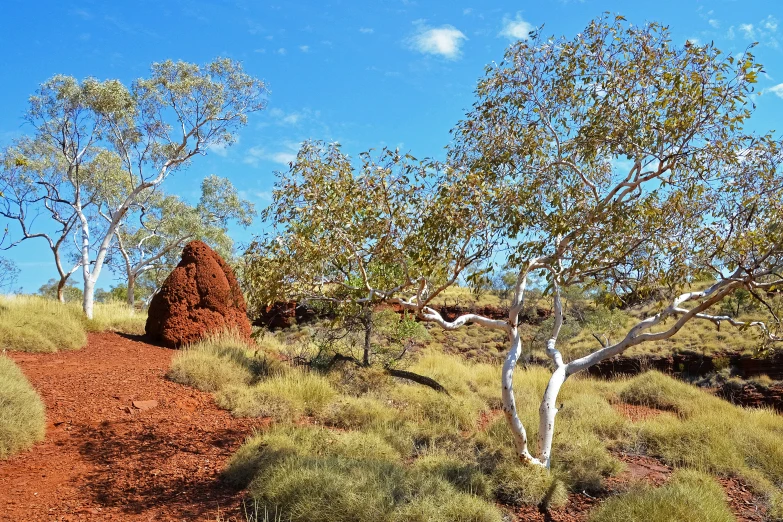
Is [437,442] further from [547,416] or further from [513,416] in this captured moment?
[547,416]

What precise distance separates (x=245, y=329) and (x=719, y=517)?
11.9 metres

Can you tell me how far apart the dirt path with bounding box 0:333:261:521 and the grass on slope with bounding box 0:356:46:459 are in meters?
0.17

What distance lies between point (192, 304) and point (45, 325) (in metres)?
3.27

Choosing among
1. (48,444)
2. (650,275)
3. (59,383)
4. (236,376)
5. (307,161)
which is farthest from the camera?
(236,376)

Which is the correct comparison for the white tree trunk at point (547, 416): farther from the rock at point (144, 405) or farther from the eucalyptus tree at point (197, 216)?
the eucalyptus tree at point (197, 216)

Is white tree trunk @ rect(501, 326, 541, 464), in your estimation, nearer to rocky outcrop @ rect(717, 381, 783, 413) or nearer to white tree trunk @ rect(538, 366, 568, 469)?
white tree trunk @ rect(538, 366, 568, 469)

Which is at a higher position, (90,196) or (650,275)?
(90,196)

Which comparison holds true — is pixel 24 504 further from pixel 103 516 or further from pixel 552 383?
pixel 552 383

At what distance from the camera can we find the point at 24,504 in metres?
6.07

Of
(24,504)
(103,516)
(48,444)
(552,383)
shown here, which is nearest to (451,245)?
(552,383)

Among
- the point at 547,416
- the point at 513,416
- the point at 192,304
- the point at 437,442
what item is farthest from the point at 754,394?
the point at 192,304

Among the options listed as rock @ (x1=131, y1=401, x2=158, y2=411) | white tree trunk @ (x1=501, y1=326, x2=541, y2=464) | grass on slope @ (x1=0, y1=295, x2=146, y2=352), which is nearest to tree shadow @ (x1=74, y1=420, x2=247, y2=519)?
rock @ (x1=131, y1=401, x2=158, y2=411)

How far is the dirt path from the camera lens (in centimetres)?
612

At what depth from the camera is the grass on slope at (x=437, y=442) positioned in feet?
19.0
